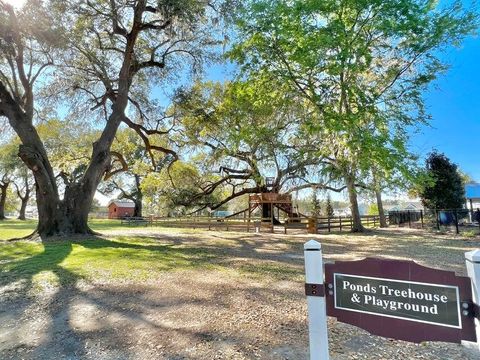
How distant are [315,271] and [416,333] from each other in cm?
74

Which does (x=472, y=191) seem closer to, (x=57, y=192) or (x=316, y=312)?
(x=316, y=312)

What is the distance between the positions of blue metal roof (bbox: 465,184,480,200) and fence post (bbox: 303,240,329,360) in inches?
830

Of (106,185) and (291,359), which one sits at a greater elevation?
(106,185)

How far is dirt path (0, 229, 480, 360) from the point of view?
308 cm

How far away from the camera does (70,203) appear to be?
12188 mm

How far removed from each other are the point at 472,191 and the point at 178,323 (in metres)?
21.3

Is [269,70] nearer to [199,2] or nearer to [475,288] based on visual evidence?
[199,2]

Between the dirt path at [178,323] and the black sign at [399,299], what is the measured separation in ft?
3.57

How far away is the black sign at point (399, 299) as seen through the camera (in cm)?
194

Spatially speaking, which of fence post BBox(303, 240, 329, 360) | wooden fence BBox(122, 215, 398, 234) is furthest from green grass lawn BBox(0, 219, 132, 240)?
fence post BBox(303, 240, 329, 360)

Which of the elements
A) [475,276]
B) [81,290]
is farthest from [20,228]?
[475,276]

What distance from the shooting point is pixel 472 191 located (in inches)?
752

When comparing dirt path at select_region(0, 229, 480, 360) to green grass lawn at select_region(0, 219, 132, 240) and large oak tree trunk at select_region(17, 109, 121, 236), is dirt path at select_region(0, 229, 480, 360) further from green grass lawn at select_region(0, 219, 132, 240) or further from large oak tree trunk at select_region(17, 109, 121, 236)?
green grass lawn at select_region(0, 219, 132, 240)

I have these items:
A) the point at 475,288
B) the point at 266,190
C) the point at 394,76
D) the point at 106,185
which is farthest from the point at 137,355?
the point at 106,185
